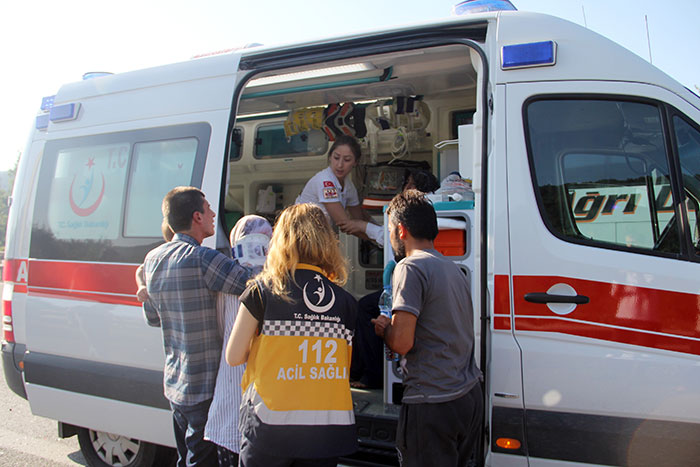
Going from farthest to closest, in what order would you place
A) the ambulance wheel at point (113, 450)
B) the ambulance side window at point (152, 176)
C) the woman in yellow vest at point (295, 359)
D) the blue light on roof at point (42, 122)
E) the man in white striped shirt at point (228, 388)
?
the blue light on roof at point (42, 122) → the ambulance wheel at point (113, 450) → the ambulance side window at point (152, 176) → the man in white striped shirt at point (228, 388) → the woman in yellow vest at point (295, 359)

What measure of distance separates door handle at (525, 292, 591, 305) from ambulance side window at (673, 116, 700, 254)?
0.59 meters

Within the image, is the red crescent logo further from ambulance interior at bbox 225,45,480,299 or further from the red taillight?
ambulance interior at bbox 225,45,480,299

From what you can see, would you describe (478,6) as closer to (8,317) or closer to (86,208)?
(86,208)

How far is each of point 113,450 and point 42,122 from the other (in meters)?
2.37

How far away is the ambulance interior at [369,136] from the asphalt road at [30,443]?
2.38m

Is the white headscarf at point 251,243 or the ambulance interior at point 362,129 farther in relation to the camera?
the ambulance interior at point 362,129

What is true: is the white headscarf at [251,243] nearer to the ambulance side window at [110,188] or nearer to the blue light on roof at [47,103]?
the ambulance side window at [110,188]

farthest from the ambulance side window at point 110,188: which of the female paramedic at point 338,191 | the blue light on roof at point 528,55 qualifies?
the blue light on roof at point 528,55

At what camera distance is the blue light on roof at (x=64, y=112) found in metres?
3.72

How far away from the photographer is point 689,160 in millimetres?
2428

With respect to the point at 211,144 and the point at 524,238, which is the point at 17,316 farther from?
the point at 524,238

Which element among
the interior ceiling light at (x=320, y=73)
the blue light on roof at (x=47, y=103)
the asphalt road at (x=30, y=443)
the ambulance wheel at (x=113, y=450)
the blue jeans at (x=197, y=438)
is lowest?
the asphalt road at (x=30, y=443)

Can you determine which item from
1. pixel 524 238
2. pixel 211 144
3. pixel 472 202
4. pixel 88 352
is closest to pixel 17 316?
pixel 88 352

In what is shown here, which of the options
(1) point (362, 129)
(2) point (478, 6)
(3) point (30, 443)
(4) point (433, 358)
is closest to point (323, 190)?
(1) point (362, 129)
